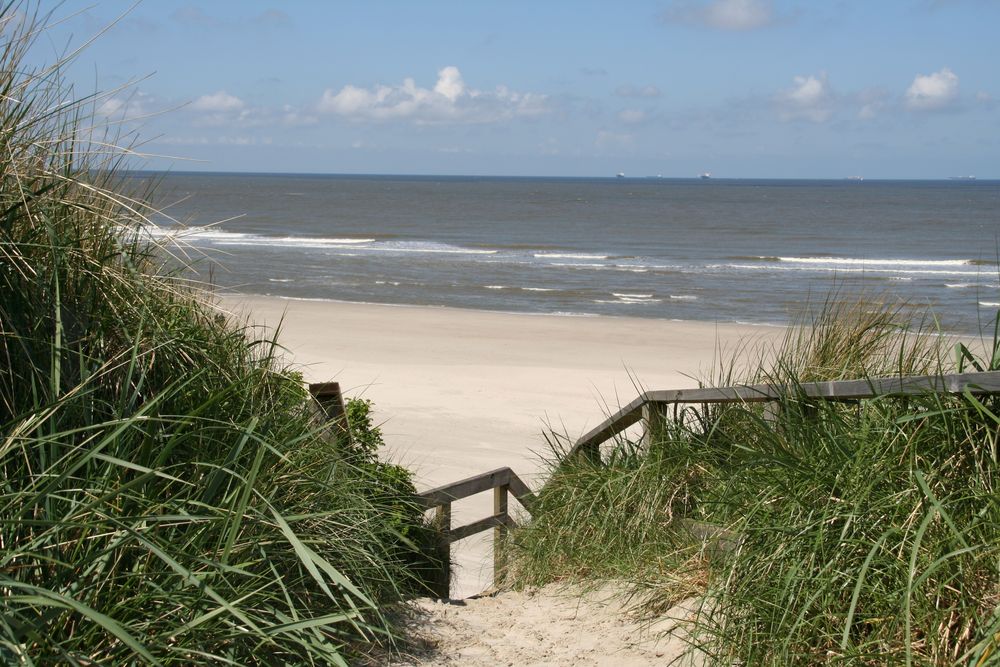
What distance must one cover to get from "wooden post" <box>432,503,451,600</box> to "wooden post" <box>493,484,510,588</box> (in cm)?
46

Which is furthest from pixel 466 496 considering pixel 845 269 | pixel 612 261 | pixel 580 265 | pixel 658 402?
pixel 612 261

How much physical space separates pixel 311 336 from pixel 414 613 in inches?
639

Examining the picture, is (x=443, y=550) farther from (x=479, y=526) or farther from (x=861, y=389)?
(x=861, y=389)

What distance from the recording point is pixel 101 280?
11.3 ft

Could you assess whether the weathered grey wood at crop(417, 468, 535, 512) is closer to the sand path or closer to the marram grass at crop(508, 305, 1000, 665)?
the sand path

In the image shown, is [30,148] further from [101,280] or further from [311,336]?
[311,336]

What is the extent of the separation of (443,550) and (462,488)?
451mm

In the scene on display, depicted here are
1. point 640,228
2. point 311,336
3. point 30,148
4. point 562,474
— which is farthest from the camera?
point 640,228

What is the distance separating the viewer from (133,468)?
2.69 m

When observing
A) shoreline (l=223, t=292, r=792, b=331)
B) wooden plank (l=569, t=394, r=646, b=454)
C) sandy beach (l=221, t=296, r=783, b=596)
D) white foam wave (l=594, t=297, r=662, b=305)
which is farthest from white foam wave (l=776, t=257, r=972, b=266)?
wooden plank (l=569, t=394, r=646, b=454)

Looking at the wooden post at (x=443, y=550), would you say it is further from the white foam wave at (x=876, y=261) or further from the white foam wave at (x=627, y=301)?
the white foam wave at (x=876, y=261)

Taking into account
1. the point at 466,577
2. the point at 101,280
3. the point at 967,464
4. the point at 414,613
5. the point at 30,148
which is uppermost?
the point at 30,148

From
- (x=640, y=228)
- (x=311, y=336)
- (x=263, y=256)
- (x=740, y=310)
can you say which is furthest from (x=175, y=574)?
(x=640, y=228)

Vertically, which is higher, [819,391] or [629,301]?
[819,391]
